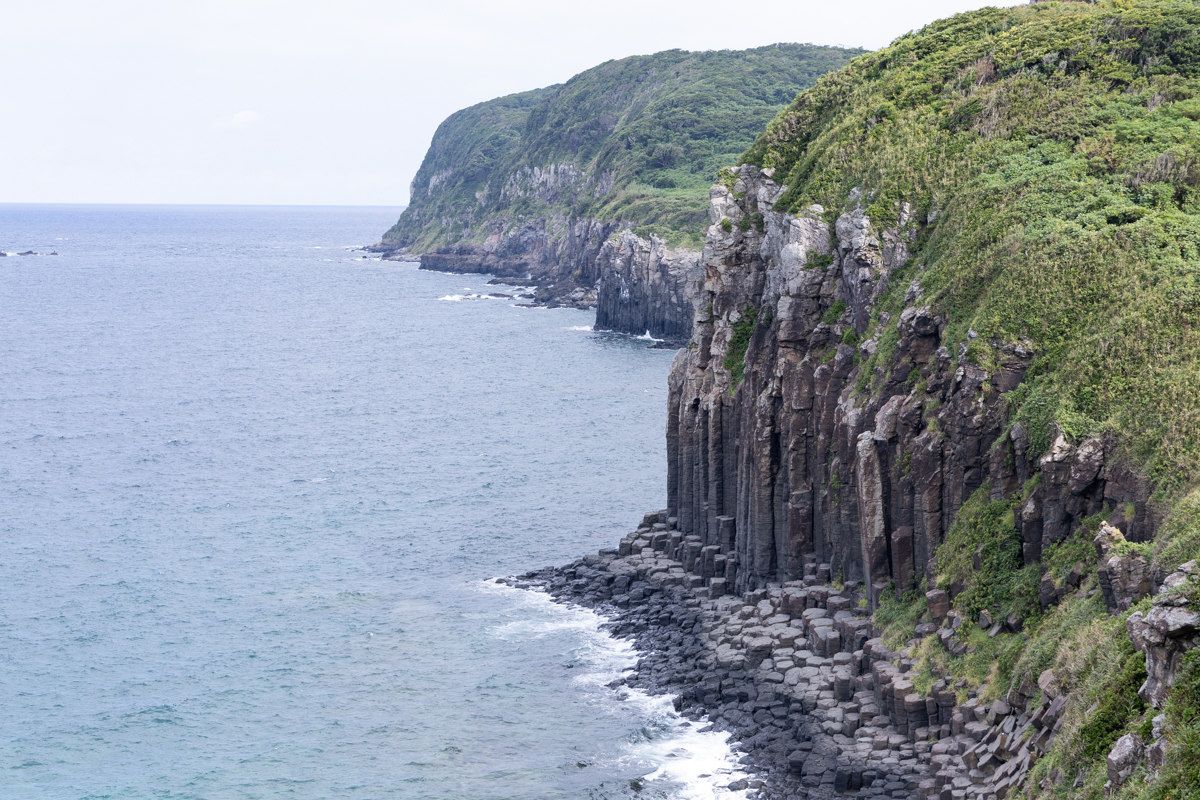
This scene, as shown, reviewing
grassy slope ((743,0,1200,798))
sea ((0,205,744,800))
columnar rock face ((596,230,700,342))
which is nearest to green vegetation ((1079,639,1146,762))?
grassy slope ((743,0,1200,798))

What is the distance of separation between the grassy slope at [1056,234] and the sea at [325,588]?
14.6 metres

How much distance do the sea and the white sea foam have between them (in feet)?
0.44

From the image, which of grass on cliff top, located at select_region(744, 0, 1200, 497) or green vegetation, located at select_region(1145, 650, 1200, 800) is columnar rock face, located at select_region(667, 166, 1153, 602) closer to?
grass on cliff top, located at select_region(744, 0, 1200, 497)

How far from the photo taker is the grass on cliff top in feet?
144

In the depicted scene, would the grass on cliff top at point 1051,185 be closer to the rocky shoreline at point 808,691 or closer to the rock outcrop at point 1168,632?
the rock outcrop at point 1168,632

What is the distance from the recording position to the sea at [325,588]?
51.2m

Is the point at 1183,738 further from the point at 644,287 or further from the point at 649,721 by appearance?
the point at 644,287

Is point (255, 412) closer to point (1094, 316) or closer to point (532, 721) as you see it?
point (532, 721)

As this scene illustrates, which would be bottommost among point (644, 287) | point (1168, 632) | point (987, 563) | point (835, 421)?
point (987, 563)

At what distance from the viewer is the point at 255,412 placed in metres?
124

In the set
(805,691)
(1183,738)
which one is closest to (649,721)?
(805,691)

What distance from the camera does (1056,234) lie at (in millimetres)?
51094

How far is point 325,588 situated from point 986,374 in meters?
40.9

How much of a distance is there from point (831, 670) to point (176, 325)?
161241mm
